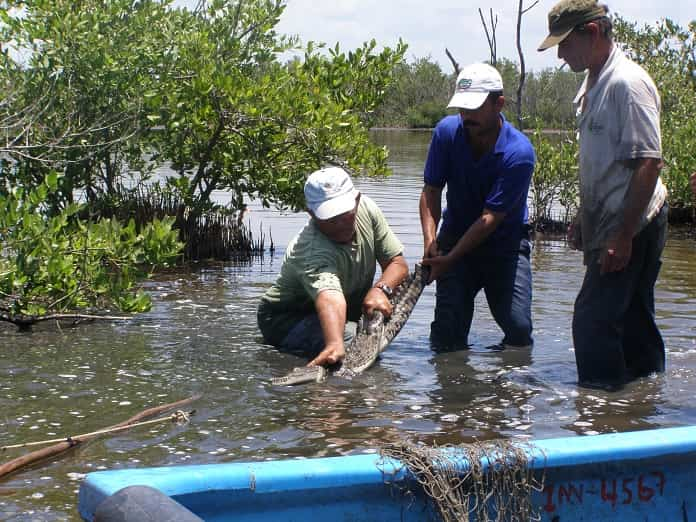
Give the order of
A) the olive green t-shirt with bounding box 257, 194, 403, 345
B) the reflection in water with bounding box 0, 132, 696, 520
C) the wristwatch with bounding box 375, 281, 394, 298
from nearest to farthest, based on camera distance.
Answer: the reflection in water with bounding box 0, 132, 696, 520 → the olive green t-shirt with bounding box 257, 194, 403, 345 → the wristwatch with bounding box 375, 281, 394, 298

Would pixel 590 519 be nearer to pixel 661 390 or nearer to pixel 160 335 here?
pixel 661 390

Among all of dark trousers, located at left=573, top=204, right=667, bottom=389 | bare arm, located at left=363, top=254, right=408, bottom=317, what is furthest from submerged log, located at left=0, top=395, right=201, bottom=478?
dark trousers, located at left=573, top=204, right=667, bottom=389

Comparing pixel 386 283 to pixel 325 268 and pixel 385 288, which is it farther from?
pixel 325 268

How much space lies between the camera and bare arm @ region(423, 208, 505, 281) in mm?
A: 5988

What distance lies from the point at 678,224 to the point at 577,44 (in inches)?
425

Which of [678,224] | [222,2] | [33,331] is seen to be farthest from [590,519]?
[678,224]

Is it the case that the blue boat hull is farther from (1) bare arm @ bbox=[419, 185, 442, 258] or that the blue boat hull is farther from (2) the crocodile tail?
(1) bare arm @ bbox=[419, 185, 442, 258]

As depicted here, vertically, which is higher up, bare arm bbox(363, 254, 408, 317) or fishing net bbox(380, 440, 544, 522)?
bare arm bbox(363, 254, 408, 317)

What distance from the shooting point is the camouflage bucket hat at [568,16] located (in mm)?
5062

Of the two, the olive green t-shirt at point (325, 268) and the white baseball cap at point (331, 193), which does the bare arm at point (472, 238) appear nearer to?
the olive green t-shirt at point (325, 268)

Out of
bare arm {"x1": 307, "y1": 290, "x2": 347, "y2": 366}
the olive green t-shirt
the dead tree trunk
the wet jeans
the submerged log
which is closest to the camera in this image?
Result: the submerged log

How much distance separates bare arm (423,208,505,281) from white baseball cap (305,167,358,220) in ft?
2.50

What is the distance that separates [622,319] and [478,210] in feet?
4.22

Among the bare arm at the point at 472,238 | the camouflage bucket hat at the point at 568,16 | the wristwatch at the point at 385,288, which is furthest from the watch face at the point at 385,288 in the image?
the camouflage bucket hat at the point at 568,16
